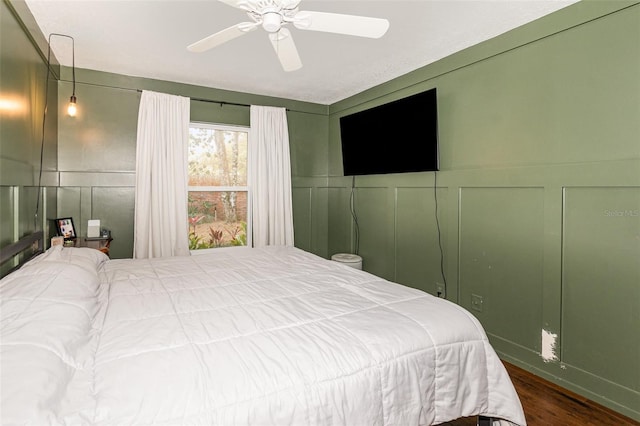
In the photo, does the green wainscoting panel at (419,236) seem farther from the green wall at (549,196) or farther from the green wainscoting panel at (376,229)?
the green wainscoting panel at (376,229)

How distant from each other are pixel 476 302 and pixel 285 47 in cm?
254

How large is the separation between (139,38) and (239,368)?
9.49 ft

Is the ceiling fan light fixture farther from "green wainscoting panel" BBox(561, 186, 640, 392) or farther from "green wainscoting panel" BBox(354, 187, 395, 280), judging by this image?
"green wainscoting panel" BBox(354, 187, 395, 280)

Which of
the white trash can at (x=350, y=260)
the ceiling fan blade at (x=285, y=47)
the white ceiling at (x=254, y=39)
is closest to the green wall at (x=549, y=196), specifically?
the white ceiling at (x=254, y=39)

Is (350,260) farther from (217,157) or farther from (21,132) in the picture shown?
(21,132)

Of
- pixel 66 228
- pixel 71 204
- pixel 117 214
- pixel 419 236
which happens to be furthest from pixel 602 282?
pixel 71 204

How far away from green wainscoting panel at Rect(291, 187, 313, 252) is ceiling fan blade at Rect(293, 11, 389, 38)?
304 cm

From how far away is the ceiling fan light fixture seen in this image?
174 centimetres

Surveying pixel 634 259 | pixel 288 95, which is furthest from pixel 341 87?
pixel 634 259

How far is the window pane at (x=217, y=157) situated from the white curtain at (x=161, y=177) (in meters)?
0.25

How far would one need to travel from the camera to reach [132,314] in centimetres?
157

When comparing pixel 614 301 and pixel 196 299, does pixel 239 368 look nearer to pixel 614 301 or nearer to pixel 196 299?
pixel 196 299

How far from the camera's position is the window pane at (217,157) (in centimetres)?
426

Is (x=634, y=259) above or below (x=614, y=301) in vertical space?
above
